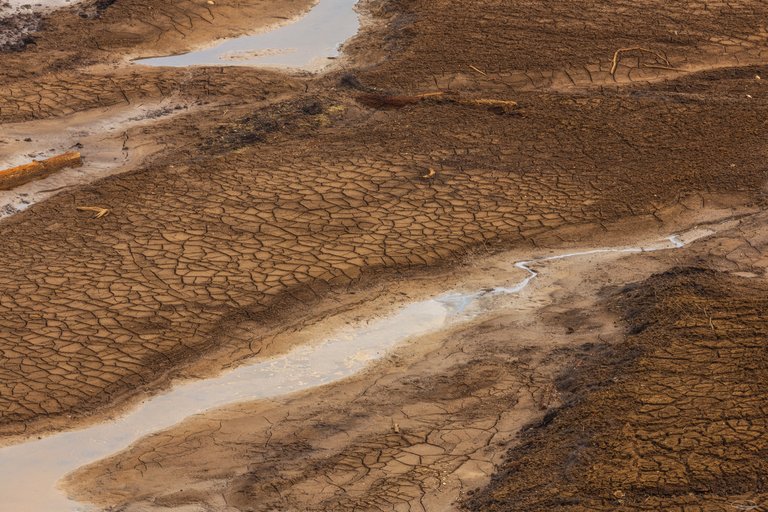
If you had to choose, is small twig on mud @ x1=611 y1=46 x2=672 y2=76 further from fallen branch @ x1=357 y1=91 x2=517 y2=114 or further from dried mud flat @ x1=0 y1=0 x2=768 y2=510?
fallen branch @ x1=357 y1=91 x2=517 y2=114

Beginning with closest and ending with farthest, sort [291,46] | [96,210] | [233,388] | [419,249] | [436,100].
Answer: [233,388] → [419,249] → [96,210] → [436,100] → [291,46]

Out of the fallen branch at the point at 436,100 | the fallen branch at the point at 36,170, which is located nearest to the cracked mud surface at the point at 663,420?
the fallen branch at the point at 436,100

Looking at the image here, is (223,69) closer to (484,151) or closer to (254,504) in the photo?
(484,151)

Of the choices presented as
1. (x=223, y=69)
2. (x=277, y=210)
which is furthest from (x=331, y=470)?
(x=223, y=69)

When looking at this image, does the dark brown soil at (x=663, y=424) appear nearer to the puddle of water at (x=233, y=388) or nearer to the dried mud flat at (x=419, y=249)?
the dried mud flat at (x=419, y=249)

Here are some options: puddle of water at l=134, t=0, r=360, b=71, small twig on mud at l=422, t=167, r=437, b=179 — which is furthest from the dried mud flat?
puddle of water at l=134, t=0, r=360, b=71

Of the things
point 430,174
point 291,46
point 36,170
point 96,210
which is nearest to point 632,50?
point 430,174

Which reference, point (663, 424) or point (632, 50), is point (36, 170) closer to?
point (632, 50)
